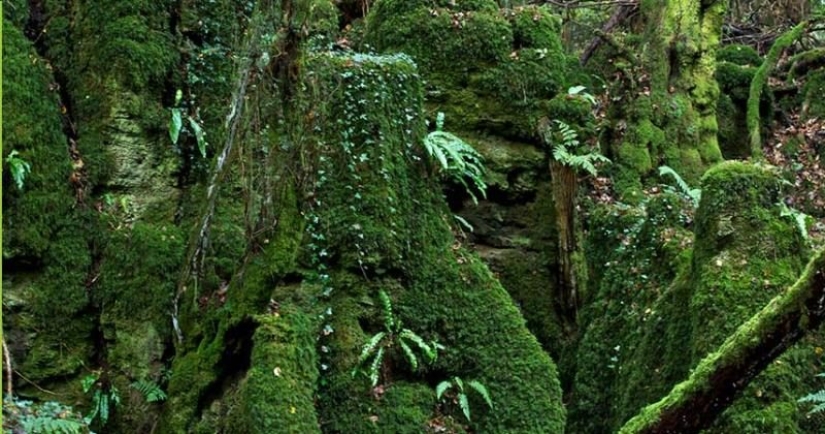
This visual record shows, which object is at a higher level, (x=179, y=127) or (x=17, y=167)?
(x=179, y=127)

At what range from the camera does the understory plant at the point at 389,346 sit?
21.9 ft

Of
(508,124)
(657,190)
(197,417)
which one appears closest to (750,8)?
(657,190)

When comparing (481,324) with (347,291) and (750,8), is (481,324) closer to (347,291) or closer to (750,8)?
(347,291)

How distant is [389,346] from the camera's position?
273 inches

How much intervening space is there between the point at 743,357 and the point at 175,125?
253 inches

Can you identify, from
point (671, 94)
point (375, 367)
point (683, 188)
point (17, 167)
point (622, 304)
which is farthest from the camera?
point (671, 94)

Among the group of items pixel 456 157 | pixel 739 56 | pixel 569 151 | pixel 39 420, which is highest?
pixel 739 56

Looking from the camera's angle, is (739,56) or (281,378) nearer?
(281,378)

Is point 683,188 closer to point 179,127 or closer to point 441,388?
point 441,388

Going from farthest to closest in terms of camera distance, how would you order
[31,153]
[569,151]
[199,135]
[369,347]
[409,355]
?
[569,151] → [199,135] → [31,153] → [409,355] → [369,347]

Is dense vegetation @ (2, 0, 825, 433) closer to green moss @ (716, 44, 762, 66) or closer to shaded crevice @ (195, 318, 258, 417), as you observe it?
shaded crevice @ (195, 318, 258, 417)

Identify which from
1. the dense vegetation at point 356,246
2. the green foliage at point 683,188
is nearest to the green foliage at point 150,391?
the dense vegetation at point 356,246

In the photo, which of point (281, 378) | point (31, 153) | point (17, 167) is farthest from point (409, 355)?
point (31, 153)

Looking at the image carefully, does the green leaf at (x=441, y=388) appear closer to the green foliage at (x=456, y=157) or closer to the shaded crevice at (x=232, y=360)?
the shaded crevice at (x=232, y=360)
